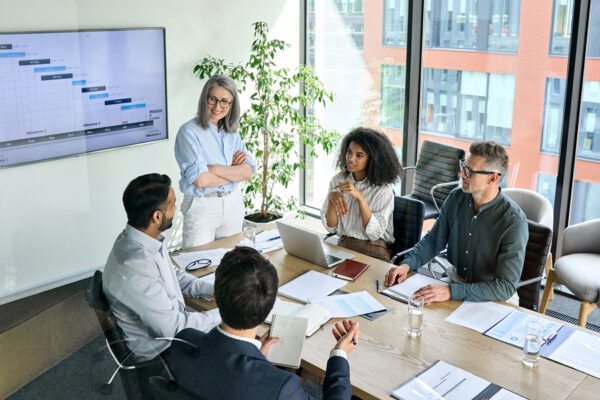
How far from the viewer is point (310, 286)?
2.92 m

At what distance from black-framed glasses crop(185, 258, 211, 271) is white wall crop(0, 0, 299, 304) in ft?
5.47

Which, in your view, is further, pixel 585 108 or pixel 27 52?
pixel 585 108

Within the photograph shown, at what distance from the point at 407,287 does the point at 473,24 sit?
2809mm

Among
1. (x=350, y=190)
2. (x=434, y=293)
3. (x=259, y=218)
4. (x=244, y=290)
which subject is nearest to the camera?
(x=244, y=290)

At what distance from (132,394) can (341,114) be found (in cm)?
424

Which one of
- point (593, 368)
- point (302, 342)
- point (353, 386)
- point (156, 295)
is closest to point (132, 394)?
point (156, 295)

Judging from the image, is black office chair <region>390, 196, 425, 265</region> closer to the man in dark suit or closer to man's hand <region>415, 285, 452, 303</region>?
man's hand <region>415, 285, 452, 303</region>

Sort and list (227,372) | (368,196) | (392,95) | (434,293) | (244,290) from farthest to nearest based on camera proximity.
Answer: (392,95) < (368,196) < (434,293) < (244,290) < (227,372)

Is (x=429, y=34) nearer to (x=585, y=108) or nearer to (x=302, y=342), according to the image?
(x=585, y=108)

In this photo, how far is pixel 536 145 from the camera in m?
4.69

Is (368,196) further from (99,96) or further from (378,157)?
(99,96)

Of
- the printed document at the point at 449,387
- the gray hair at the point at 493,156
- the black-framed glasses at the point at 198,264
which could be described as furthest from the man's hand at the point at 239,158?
the printed document at the point at 449,387

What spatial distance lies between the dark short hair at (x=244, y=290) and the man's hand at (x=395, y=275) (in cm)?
109

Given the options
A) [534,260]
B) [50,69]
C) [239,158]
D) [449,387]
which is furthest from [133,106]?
[449,387]
